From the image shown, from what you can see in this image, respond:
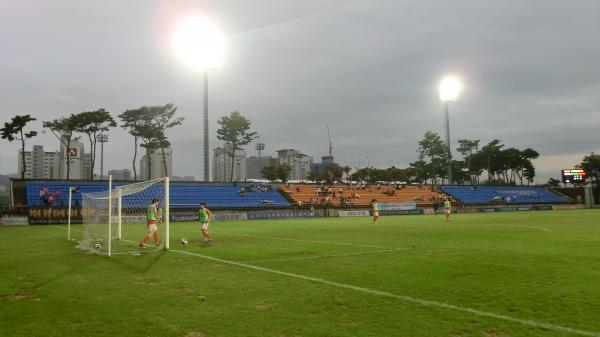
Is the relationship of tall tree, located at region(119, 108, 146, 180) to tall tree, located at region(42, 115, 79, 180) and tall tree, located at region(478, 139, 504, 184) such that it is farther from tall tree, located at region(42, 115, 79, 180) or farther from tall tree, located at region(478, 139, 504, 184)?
tall tree, located at region(478, 139, 504, 184)

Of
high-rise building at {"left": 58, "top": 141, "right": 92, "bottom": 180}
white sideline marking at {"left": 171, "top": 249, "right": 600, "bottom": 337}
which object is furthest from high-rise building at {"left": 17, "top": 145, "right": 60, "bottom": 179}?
white sideline marking at {"left": 171, "top": 249, "right": 600, "bottom": 337}

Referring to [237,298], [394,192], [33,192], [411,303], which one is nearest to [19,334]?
[237,298]

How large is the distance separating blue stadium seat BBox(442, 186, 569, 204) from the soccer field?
68518 millimetres

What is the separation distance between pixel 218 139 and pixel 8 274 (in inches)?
2770

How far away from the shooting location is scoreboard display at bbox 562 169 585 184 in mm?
83375

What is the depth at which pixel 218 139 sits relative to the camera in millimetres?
81062

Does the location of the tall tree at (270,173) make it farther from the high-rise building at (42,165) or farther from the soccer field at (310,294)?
the soccer field at (310,294)

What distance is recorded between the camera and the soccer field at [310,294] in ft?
20.8

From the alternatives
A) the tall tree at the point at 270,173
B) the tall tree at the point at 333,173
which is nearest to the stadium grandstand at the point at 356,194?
the tall tree at the point at 333,173

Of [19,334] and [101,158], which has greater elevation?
[101,158]

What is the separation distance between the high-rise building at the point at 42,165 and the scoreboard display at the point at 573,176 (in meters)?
109

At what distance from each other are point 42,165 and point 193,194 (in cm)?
7752

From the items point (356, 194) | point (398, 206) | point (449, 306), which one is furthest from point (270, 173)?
point (449, 306)

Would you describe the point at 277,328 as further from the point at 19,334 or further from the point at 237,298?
the point at 19,334
